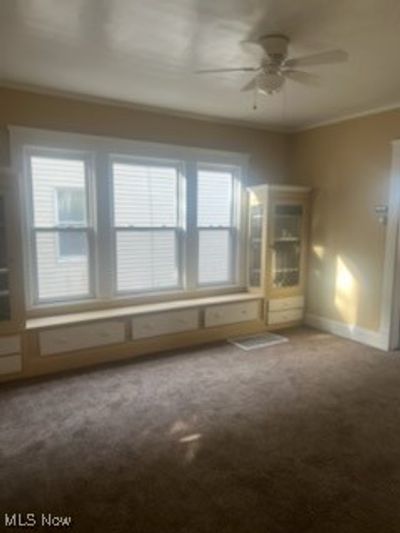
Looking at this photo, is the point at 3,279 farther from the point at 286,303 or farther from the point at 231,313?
the point at 286,303

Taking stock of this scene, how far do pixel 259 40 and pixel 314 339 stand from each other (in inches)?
131

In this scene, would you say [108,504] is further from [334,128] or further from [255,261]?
[334,128]

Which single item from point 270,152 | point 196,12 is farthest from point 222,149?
point 196,12

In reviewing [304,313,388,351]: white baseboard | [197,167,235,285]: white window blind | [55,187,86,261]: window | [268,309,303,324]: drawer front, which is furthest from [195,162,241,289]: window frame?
[55,187,86,261]: window

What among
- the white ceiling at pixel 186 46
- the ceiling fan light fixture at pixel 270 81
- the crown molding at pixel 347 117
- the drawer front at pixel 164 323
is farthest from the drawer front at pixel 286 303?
the ceiling fan light fixture at pixel 270 81

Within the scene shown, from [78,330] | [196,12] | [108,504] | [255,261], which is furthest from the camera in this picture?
[255,261]

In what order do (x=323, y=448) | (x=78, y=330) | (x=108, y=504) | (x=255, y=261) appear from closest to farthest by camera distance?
1. (x=108, y=504)
2. (x=323, y=448)
3. (x=78, y=330)
4. (x=255, y=261)

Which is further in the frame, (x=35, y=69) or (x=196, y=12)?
(x=35, y=69)

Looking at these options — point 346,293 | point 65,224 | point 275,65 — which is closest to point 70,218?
point 65,224

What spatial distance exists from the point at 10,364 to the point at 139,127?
270cm

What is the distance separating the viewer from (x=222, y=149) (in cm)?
468

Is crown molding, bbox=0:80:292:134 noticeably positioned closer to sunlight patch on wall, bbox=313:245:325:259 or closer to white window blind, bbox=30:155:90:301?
white window blind, bbox=30:155:90:301

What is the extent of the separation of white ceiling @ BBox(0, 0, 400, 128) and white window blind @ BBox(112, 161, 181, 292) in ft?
2.54

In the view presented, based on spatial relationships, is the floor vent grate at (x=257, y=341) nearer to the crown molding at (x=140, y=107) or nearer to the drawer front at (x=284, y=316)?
the drawer front at (x=284, y=316)
